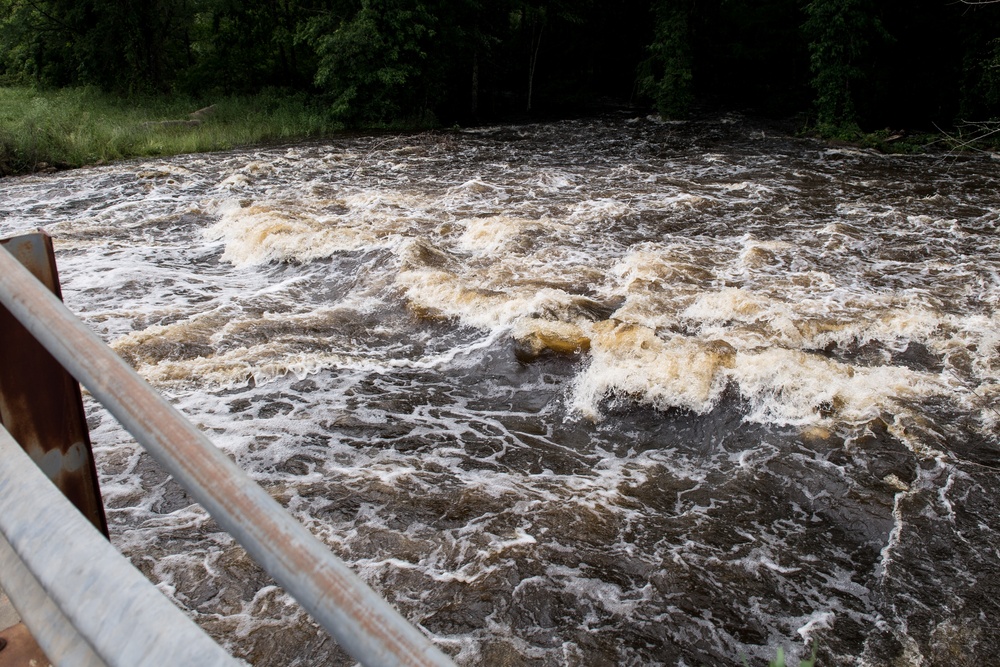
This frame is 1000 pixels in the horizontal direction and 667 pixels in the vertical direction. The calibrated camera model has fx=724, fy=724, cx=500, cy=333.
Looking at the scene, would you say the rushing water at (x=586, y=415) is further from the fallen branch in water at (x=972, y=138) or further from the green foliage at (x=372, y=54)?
the green foliage at (x=372, y=54)

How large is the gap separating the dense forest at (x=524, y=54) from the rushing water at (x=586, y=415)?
984cm

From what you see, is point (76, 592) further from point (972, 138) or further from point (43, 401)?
point (972, 138)

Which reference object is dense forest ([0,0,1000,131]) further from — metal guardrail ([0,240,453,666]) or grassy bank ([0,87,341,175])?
metal guardrail ([0,240,453,666])

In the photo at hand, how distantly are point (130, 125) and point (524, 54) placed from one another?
19.0 meters

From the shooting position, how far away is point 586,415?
5750 millimetres

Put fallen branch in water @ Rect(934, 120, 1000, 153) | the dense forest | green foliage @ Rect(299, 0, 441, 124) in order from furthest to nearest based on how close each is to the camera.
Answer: green foliage @ Rect(299, 0, 441, 124)
the dense forest
fallen branch in water @ Rect(934, 120, 1000, 153)

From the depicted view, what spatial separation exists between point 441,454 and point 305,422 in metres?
1.16

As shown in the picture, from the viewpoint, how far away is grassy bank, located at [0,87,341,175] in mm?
15555

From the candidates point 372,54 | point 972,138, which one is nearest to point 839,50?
point 972,138

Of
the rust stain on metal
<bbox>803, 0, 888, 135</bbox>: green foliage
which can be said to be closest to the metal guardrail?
the rust stain on metal

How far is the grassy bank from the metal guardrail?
56.1ft

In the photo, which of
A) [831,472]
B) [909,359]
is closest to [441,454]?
[831,472]

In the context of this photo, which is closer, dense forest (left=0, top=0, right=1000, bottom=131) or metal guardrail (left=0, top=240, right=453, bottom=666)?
metal guardrail (left=0, top=240, right=453, bottom=666)

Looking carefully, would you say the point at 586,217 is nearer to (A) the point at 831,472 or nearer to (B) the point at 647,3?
(A) the point at 831,472
